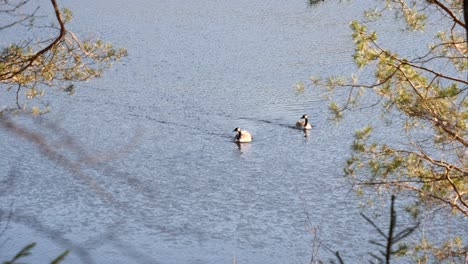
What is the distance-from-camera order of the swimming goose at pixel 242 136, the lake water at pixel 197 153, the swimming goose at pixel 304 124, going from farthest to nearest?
the swimming goose at pixel 304 124 < the swimming goose at pixel 242 136 < the lake water at pixel 197 153

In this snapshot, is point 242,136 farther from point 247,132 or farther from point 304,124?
point 304,124

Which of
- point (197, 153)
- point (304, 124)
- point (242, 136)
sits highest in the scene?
point (304, 124)

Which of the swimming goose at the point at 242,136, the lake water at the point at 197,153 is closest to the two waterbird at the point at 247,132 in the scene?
the swimming goose at the point at 242,136

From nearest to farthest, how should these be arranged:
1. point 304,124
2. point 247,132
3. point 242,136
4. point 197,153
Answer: point 197,153, point 242,136, point 304,124, point 247,132

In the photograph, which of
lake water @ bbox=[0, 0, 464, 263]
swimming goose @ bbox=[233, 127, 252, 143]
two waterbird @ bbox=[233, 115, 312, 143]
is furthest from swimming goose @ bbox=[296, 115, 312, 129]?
swimming goose @ bbox=[233, 127, 252, 143]

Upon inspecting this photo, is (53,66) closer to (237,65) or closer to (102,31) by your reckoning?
(237,65)

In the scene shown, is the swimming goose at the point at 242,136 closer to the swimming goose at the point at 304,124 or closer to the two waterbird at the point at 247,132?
the two waterbird at the point at 247,132

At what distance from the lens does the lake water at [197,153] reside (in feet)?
27.7

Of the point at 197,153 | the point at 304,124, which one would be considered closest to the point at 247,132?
the point at 304,124

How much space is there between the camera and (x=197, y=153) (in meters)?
11.3

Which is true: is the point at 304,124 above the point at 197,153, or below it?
above

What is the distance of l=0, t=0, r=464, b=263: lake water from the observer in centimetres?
Answer: 845

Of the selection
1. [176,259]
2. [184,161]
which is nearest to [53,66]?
[176,259]

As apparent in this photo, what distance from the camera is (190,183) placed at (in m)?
10.1
